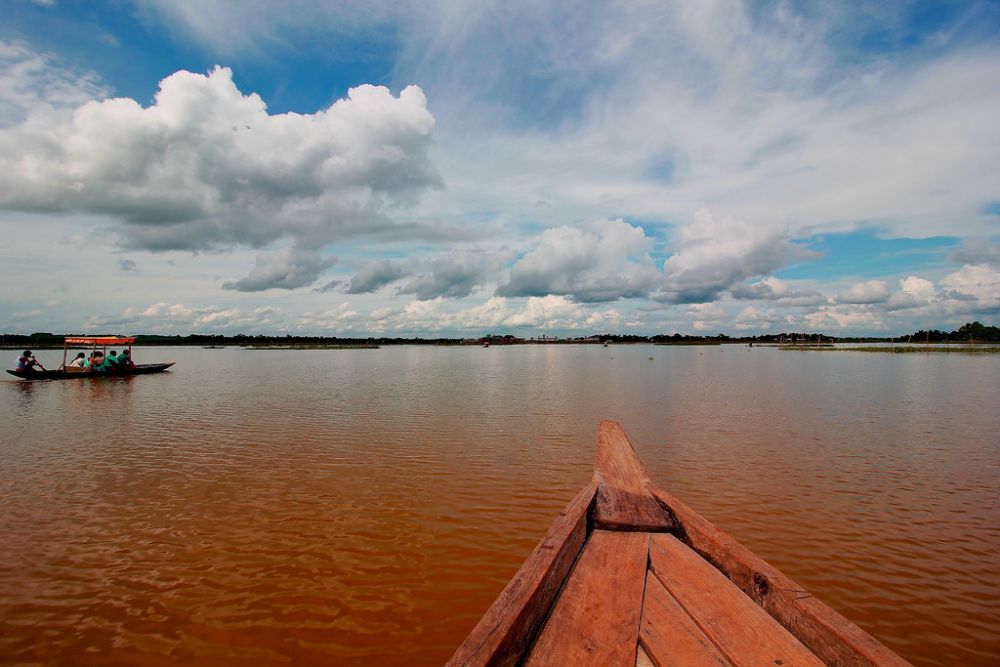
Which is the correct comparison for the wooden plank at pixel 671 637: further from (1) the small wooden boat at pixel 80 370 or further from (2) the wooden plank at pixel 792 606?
(1) the small wooden boat at pixel 80 370

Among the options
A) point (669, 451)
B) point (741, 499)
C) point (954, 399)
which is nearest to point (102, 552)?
point (741, 499)

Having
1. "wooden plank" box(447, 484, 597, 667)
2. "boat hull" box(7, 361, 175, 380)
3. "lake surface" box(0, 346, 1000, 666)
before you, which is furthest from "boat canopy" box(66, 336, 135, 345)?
"wooden plank" box(447, 484, 597, 667)

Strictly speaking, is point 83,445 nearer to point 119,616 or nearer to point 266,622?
point 119,616

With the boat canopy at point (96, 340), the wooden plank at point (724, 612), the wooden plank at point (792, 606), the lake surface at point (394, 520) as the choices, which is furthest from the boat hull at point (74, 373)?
the wooden plank at point (792, 606)

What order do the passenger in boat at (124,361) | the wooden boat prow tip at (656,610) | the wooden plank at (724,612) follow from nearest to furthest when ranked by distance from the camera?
the wooden boat prow tip at (656,610), the wooden plank at (724,612), the passenger in boat at (124,361)

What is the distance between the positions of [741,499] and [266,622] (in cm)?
1077

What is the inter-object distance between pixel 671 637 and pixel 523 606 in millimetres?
1442

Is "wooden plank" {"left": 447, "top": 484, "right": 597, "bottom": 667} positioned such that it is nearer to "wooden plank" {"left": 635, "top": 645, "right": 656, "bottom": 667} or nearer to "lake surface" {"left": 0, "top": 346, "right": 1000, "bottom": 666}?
"wooden plank" {"left": 635, "top": 645, "right": 656, "bottom": 667}

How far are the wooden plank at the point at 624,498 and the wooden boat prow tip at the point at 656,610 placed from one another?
0.15 metres

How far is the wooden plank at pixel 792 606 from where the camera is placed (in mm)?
3324

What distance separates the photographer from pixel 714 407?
91.5ft

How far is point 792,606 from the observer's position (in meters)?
3.98

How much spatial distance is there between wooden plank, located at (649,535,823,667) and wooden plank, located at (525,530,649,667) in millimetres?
314

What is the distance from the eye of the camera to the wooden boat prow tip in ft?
11.7
